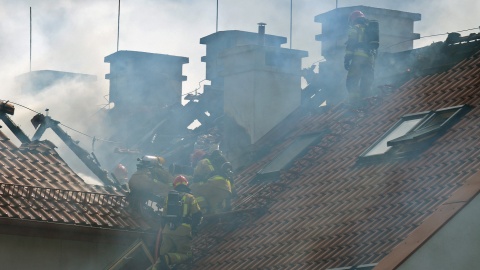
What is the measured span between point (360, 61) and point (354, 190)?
14.0 feet

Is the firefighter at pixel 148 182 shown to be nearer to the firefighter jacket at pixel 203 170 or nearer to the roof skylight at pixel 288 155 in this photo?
the firefighter jacket at pixel 203 170

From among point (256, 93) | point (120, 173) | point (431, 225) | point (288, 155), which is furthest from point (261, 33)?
point (431, 225)

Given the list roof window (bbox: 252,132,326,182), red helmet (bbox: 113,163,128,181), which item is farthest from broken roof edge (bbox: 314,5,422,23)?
red helmet (bbox: 113,163,128,181)

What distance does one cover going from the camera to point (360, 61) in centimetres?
2264

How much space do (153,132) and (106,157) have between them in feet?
6.83

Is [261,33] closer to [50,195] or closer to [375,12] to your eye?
[375,12]

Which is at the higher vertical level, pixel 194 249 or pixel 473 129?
pixel 473 129

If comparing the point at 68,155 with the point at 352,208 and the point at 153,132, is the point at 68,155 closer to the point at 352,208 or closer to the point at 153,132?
the point at 153,132

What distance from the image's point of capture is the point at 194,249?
21469 millimetres

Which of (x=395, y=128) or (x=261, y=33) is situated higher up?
(x=261, y=33)

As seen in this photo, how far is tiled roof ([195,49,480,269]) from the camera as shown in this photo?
16.9m

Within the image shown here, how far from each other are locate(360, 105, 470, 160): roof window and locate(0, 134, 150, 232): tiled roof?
4245 millimetres

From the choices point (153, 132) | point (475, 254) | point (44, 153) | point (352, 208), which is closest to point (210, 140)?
point (153, 132)

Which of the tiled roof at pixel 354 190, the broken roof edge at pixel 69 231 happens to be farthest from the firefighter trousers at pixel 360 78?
the broken roof edge at pixel 69 231
